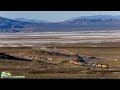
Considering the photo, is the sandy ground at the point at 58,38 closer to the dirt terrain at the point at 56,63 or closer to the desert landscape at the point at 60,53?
the desert landscape at the point at 60,53

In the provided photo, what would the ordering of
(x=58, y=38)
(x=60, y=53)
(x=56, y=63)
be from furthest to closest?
(x=58, y=38), (x=60, y=53), (x=56, y=63)

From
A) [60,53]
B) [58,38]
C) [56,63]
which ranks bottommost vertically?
[56,63]

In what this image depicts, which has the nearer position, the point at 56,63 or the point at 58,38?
the point at 56,63

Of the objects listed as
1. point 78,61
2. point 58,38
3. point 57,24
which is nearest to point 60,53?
point 58,38

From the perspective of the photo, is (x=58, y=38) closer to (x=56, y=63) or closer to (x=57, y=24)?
(x=57, y=24)

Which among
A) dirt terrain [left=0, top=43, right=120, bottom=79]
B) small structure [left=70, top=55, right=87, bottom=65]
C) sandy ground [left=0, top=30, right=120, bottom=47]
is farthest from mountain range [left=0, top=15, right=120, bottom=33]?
small structure [left=70, top=55, right=87, bottom=65]

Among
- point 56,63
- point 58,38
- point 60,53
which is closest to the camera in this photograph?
point 56,63
